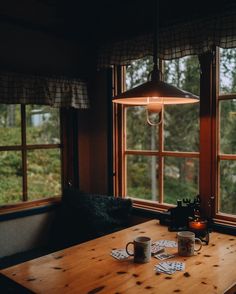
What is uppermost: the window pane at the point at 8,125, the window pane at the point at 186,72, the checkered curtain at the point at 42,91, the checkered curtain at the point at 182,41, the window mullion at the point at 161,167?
the window pane at the point at 186,72

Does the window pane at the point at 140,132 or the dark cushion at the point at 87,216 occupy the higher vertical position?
the window pane at the point at 140,132

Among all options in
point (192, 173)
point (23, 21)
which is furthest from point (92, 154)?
point (192, 173)

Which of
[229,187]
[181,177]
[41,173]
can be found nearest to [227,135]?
[229,187]

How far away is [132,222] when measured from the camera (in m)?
3.35

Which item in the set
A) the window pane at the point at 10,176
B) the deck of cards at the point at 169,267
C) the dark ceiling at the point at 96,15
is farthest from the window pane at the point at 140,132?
the deck of cards at the point at 169,267

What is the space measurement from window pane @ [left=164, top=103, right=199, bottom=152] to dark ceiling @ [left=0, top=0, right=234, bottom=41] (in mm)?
3271

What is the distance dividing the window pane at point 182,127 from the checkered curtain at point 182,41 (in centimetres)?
336

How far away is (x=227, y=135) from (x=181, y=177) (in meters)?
1.76

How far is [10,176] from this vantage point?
528cm

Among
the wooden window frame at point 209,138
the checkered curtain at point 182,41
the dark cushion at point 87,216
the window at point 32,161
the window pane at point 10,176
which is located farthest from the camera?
the window pane at point 10,176

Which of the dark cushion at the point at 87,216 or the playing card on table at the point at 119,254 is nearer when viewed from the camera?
the playing card on table at the point at 119,254

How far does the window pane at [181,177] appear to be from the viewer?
6633 millimetres

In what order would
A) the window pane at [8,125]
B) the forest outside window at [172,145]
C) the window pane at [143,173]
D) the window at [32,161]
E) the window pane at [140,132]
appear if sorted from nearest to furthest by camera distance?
the window pane at [8,125] < the window at [32,161] < the forest outside window at [172,145] < the window pane at [140,132] < the window pane at [143,173]

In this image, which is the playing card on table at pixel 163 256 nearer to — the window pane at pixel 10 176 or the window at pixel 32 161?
the window at pixel 32 161
